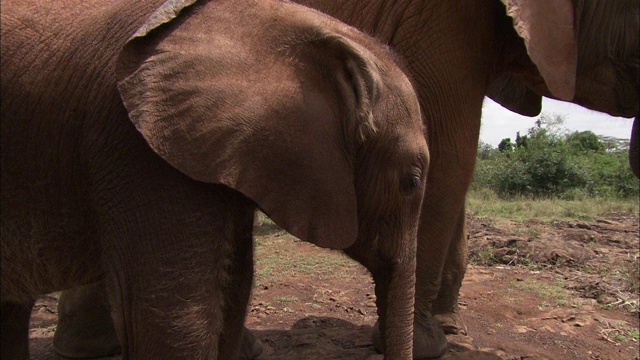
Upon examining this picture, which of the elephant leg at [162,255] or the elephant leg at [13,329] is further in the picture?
the elephant leg at [13,329]

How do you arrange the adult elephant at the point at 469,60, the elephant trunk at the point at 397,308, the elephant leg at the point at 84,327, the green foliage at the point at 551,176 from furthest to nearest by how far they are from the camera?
the green foliage at the point at 551,176
the elephant leg at the point at 84,327
the adult elephant at the point at 469,60
the elephant trunk at the point at 397,308

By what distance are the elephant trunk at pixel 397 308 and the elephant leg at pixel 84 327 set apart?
2.07 metres

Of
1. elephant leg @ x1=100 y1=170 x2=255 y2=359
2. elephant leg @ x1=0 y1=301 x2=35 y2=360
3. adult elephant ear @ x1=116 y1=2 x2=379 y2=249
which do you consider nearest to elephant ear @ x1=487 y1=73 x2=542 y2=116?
adult elephant ear @ x1=116 y1=2 x2=379 y2=249

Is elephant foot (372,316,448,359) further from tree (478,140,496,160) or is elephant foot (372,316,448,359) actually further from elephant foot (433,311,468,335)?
tree (478,140,496,160)

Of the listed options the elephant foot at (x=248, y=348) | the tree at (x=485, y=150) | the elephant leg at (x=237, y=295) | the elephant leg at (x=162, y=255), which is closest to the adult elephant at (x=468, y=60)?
the elephant foot at (x=248, y=348)

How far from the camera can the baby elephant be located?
1.91 metres

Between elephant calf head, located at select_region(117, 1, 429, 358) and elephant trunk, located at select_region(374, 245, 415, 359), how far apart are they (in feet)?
0.41

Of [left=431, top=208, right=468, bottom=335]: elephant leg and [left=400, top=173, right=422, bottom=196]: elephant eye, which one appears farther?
[left=431, top=208, right=468, bottom=335]: elephant leg

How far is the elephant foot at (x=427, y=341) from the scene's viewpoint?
370 centimetres

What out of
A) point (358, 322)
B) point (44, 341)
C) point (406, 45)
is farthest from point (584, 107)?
point (44, 341)

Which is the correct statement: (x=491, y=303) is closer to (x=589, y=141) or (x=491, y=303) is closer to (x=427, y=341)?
(x=427, y=341)

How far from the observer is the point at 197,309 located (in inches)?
78.2

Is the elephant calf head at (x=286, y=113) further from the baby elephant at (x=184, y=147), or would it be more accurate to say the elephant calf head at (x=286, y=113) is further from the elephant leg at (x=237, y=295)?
the elephant leg at (x=237, y=295)

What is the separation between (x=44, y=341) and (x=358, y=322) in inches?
87.7
